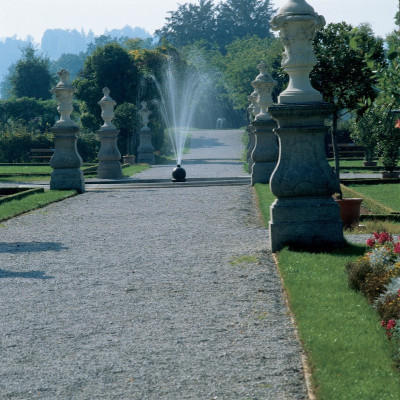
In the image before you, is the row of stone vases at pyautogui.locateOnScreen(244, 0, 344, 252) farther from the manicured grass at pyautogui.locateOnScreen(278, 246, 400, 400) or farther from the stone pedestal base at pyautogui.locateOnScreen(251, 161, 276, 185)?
the stone pedestal base at pyautogui.locateOnScreen(251, 161, 276, 185)

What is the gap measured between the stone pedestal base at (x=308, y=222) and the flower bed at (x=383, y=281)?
1269 mm

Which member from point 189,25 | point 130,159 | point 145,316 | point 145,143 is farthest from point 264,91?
point 189,25

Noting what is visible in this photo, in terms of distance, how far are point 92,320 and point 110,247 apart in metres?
3.73

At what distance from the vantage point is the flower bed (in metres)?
4.86

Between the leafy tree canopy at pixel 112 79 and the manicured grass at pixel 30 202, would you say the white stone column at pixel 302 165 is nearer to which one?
the manicured grass at pixel 30 202

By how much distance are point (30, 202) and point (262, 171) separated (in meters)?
7.55

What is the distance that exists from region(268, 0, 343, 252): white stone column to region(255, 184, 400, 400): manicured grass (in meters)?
1.00

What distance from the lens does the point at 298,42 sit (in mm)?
8562

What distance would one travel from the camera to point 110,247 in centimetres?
934

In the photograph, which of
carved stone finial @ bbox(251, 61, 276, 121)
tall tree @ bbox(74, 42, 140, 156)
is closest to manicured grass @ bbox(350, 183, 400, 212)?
carved stone finial @ bbox(251, 61, 276, 121)

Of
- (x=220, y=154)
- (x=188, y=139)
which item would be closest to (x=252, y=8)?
(x=188, y=139)

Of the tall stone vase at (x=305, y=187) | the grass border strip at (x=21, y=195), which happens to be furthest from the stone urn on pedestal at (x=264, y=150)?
the tall stone vase at (x=305, y=187)

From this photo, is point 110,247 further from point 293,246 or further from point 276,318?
point 276,318

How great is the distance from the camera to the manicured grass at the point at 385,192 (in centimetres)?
1680
